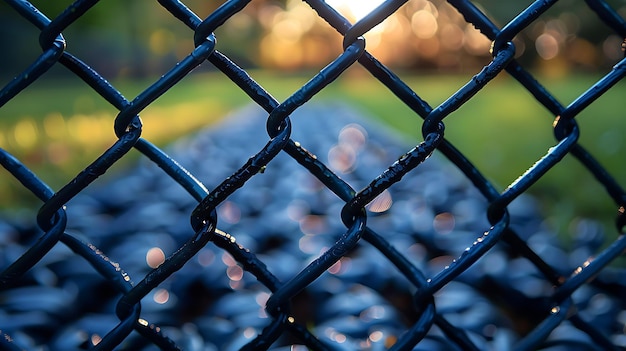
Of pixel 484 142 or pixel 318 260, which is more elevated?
pixel 484 142

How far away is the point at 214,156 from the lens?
6.00 m

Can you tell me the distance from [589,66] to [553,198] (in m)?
24.8

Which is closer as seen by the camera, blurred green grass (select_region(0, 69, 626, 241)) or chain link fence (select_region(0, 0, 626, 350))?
chain link fence (select_region(0, 0, 626, 350))

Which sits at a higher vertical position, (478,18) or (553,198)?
(553,198)

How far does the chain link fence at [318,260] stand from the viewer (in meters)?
0.85

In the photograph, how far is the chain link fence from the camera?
85 cm

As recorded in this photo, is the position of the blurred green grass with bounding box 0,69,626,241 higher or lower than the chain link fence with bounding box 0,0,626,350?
higher

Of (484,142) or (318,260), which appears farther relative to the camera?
(484,142)

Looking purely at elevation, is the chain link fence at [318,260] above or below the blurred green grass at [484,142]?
below

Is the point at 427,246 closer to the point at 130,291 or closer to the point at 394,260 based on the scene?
the point at 394,260

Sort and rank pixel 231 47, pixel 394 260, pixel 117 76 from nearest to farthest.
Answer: pixel 394 260 < pixel 117 76 < pixel 231 47

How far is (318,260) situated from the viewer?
0.90 metres

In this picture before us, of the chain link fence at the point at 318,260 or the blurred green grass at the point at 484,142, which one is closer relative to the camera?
the chain link fence at the point at 318,260

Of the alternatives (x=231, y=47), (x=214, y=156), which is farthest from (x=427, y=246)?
(x=231, y=47)
